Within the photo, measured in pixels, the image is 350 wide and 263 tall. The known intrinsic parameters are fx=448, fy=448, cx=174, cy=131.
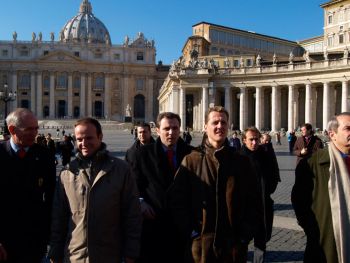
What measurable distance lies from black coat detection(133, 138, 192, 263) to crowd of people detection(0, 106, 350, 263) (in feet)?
0.92

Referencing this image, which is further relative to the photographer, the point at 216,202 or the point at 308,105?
the point at 308,105

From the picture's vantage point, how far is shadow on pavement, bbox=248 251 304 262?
745 centimetres

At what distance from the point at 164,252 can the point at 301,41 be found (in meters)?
93.6

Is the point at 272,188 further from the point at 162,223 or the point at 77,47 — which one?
the point at 77,47

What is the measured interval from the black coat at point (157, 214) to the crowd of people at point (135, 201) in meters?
0.28

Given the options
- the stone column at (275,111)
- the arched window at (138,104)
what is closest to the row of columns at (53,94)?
the arched window at (138,104)

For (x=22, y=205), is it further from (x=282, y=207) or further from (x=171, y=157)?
(x=282, y=207)

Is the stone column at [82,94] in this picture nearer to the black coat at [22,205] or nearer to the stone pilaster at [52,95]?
the stone pilaster at [52,95]

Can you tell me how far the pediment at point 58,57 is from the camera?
10412 cm

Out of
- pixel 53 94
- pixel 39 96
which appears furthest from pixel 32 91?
pixel 53 94

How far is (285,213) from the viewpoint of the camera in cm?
1100

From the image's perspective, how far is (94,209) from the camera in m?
4.54

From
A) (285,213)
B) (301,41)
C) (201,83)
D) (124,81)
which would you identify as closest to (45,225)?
(285,213)

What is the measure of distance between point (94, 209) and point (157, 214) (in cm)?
110
